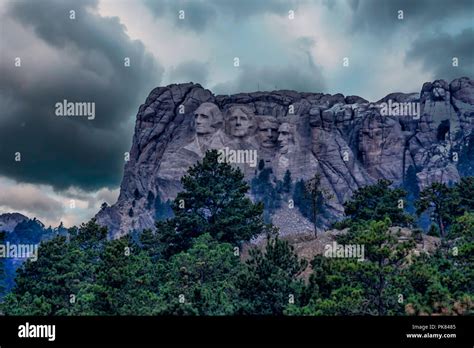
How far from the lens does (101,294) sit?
95.5ft

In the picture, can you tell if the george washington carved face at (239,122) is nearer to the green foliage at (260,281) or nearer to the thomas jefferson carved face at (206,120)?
the thomas jefferson carved face at (206,120)

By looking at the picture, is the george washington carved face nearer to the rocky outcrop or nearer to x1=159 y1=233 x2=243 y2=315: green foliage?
the rocky outcrop

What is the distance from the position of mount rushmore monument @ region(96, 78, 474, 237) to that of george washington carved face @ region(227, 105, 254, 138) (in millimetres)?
219

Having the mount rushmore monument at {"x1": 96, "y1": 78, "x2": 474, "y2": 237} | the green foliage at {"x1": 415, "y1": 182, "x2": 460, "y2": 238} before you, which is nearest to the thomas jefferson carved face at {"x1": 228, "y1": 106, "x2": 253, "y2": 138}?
the mount rushmore monument at {"x1": 96, "y1": 78, "x2": 474, "y2": 237}

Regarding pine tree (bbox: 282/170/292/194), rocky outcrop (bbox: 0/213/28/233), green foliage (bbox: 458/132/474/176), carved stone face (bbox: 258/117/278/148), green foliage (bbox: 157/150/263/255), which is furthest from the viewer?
carved stone face (bbox: 258/117/278/148)

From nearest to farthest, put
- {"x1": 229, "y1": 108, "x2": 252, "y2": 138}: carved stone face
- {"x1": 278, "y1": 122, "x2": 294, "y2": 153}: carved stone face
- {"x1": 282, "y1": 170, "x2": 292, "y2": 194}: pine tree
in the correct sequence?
{"x1": 282, "y1": 170, "x2": 292, "y2": 194}: pine tree, {"x1": 229, "y1": 108, "x2": 252, "y2": 138}: carved stone face, {"x1": 278, "y1": 122, "x2": 294, "y2": 153}: carved stone face

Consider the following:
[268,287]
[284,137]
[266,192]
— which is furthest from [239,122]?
[268,287]

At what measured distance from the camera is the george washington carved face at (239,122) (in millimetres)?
130750

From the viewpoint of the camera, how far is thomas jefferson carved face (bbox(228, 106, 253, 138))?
131 metres

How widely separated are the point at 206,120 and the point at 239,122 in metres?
7.38

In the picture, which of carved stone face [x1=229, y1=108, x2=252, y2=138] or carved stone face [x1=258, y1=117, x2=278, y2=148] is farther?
carved stone face [x1=258, y1=117, x2=278, y2=148]

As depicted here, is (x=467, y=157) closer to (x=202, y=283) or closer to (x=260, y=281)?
(x=202, y=283)

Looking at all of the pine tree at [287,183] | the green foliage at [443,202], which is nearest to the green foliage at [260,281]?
the green foliage at [443,202]

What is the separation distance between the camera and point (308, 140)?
132000 mm
